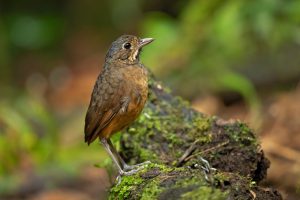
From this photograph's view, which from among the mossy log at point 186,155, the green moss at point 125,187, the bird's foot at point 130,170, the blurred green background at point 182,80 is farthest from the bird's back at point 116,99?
the blurred green background at point 182,80

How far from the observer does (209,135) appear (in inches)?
204

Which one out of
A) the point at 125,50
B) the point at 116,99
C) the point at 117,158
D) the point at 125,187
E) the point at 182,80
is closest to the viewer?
the point at 125,187

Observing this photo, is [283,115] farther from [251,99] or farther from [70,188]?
[70,188]

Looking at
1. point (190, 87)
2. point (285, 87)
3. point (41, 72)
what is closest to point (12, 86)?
point (41, 72)

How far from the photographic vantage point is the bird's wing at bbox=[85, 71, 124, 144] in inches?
214

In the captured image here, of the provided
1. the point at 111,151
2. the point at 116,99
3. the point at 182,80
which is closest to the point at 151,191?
the point at 116,99

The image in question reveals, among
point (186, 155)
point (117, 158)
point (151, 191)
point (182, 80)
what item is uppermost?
point (182, 80)

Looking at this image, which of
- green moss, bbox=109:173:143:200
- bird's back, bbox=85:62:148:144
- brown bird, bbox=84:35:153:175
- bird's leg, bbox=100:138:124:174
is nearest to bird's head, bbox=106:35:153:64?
brown bird, bbox=84:35:153:175

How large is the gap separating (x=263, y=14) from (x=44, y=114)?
295 centimetres

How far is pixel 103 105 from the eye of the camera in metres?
5.48

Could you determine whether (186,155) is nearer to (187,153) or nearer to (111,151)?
(187,153)

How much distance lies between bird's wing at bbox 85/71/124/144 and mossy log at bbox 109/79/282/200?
11.3 inches

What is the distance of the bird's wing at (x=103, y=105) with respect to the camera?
17.8 feet

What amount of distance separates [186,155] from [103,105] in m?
0.83
